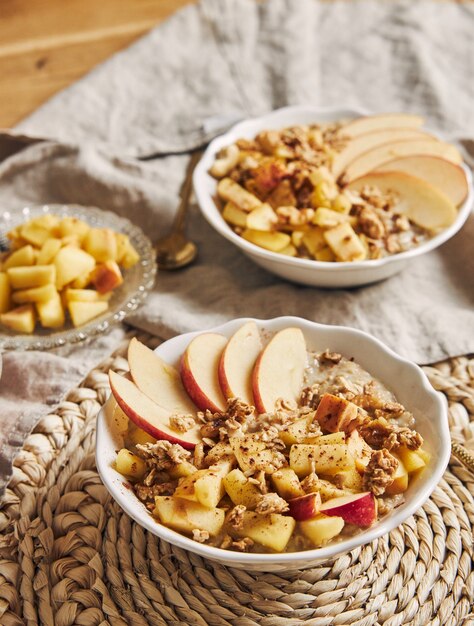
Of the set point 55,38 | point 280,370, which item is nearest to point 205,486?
point 280,370

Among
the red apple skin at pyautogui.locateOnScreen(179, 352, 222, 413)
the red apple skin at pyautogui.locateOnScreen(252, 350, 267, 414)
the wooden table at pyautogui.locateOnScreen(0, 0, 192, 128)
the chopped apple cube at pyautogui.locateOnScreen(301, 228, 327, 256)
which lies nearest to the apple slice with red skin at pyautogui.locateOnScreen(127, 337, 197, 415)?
the red apple skin at pyautogui.locateOnScreen(179, 352, 222, 413)

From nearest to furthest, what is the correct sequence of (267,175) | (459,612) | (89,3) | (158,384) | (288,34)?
(459,612), (158,384), (267,175), (288,34), (89,3)

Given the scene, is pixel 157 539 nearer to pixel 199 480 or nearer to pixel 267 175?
pixel 199 480

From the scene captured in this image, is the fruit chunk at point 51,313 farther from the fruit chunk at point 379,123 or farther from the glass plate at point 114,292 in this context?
the fruit chunk at point 379,123

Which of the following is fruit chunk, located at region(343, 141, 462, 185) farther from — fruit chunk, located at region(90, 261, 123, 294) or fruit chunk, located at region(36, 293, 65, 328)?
fruit chunk, located at region(36, 293, 65, 328)

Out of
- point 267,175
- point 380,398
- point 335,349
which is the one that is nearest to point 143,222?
point 267,175

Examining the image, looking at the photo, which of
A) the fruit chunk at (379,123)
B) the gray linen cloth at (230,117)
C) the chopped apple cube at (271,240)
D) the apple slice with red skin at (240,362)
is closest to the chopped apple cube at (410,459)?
the apple slice with red skin at (240,362)
